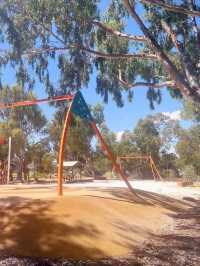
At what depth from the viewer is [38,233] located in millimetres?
8844

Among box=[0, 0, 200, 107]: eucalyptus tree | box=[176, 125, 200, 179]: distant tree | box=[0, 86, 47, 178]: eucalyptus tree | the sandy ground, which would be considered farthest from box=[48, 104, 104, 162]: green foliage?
the sandy ground

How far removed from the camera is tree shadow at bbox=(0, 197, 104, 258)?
823cm

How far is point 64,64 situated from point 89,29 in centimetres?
194

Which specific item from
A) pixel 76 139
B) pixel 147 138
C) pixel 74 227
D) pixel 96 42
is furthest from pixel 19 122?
pixel 74 227

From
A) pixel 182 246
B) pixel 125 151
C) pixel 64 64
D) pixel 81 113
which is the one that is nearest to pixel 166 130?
pixel 125 151

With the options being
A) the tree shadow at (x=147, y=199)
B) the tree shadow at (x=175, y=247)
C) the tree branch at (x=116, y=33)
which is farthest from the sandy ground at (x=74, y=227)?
the tree branch at (x=116, y=33)

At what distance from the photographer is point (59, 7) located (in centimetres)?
1609

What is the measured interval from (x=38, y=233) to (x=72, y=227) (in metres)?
0.83

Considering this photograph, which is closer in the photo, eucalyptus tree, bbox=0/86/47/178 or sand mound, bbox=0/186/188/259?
sand mound, bbox=0/186/188/259

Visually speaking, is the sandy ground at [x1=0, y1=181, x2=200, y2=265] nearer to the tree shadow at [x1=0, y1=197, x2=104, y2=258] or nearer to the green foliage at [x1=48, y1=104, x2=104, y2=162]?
the tree shadow at [x1=0, y1=197, x2=104, y2=258]

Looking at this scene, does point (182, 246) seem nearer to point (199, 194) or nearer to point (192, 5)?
point (192, 5)

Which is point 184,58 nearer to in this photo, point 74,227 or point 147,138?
point 74,227

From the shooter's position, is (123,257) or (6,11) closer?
(123,257)

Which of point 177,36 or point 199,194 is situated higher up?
point 177,36
